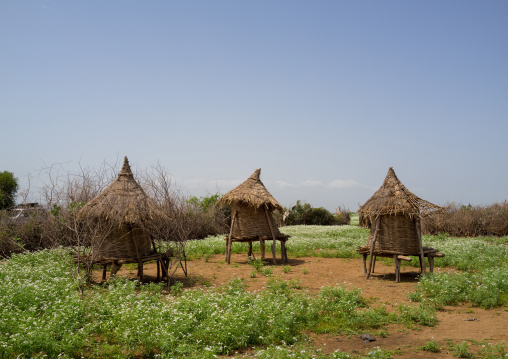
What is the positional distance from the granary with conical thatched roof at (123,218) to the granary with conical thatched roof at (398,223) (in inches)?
268

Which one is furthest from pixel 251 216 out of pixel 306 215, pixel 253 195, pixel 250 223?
pixel 306 215

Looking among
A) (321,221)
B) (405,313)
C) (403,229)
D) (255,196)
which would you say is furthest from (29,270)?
(321,221)

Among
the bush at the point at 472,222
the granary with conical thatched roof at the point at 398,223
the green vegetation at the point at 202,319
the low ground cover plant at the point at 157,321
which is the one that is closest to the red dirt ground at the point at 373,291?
the green vegetation at the point at 202,319

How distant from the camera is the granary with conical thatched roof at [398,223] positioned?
520 inches

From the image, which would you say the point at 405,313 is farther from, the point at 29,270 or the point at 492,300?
the point at 29,270

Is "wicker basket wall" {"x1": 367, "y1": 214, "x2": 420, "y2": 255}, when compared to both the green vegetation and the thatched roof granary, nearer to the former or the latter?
the green vegetation

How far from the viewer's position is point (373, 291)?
11.8m

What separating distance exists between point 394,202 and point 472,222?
18.4 meters

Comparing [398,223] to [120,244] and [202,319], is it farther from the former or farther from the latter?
[120,244]

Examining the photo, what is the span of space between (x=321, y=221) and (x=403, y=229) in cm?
2425

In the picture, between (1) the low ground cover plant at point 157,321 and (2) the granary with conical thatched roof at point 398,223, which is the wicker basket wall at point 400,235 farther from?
(1) the low ground cover plant at point 157,321

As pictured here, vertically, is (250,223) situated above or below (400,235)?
above

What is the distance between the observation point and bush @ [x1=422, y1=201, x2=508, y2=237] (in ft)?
92.1

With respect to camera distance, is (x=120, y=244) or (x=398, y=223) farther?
(x=398, y=223)
